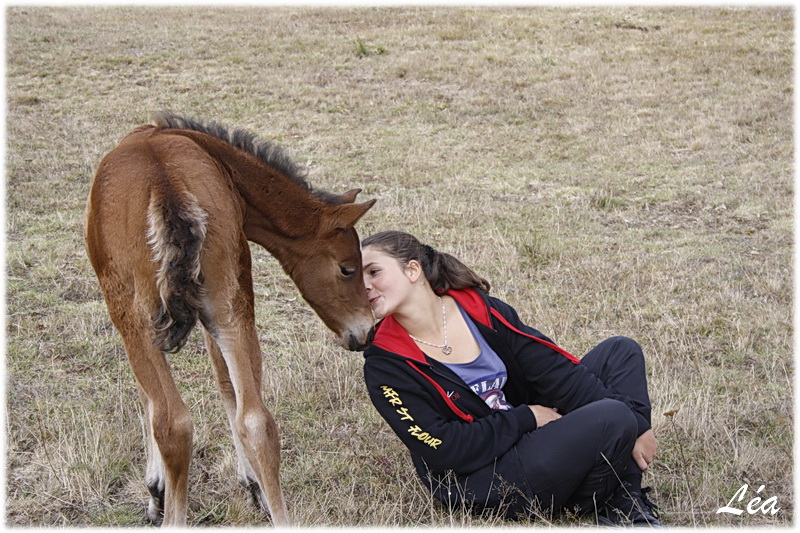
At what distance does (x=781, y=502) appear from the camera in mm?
3697

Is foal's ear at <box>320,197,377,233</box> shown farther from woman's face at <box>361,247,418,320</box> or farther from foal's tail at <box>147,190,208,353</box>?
foal's tail at <box>147,190,208,353</box>

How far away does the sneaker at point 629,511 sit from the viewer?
11.2 ft

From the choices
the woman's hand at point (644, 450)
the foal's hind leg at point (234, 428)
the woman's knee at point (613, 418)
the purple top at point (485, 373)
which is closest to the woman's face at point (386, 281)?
the purple top at point (485, 373)

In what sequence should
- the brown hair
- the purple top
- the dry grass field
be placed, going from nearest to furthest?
the purple top → the brown hair → the dry grass field

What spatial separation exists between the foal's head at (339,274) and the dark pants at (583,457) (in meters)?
0.97

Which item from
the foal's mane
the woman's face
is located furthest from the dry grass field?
the foal's mane

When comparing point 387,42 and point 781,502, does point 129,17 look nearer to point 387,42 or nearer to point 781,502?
point 387,42

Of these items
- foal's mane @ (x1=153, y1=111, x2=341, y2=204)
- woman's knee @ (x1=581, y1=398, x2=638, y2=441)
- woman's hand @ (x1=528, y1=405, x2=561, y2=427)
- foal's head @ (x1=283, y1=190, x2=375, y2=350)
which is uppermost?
foal's mane @ (x1=153, y1=111, x2=341, y2=204)

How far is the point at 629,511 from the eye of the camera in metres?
3.46

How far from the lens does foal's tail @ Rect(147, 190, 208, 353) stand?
305 centimetres

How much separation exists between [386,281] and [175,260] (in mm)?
1053

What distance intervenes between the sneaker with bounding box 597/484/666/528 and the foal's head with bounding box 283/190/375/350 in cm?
133

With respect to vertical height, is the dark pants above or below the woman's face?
below

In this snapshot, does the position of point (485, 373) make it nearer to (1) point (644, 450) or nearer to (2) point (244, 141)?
(1) point (644, 450)
